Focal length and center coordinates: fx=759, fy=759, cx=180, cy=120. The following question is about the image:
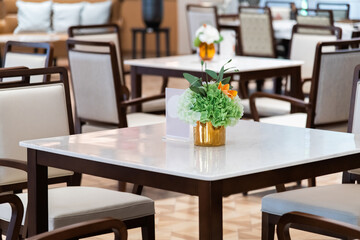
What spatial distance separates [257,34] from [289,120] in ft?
9.50

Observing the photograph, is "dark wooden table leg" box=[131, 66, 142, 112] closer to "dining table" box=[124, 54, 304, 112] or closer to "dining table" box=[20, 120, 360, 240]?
"dining table" box=[124, 54, 304, 112]

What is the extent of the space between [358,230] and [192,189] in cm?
49

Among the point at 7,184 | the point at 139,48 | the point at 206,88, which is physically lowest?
the point at 139,48

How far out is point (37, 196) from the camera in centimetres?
273

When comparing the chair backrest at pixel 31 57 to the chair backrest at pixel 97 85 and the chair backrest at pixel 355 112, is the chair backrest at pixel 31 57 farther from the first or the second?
the chair backrest at pixel 355 112

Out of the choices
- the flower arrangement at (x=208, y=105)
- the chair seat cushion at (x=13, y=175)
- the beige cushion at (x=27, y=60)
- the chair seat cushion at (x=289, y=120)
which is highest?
the flower arrangement at (x=208, y=105)

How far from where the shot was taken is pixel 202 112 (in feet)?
8.35

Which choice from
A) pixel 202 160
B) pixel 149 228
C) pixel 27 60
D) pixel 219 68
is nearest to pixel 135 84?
pixel 219 68

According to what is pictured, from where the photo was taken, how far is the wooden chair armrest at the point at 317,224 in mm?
2203

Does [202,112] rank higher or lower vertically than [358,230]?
higher

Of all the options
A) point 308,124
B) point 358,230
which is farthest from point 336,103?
→ point 358,230

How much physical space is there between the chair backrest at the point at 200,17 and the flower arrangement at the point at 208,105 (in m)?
5.38

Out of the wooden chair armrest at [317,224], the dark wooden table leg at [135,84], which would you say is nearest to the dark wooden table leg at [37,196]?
the wooden chair armrest at [317,224]

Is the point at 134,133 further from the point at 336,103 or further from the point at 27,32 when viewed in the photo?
the point at 27,32
